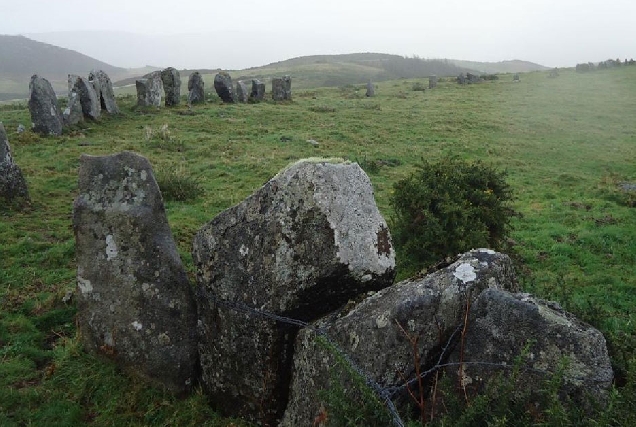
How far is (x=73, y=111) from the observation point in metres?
22.5

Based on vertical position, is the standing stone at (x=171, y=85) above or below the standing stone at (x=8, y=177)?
above

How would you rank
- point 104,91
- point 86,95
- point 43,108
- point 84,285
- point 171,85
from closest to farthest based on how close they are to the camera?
point 84,285 → point 43,108 → point 86,95 → point 104,91 → point 171,85

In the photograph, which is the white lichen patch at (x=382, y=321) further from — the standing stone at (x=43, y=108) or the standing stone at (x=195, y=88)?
the standing stone at (x=195, y=88)

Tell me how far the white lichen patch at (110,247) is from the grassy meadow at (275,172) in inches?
56.1

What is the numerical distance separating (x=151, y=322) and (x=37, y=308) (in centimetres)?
298

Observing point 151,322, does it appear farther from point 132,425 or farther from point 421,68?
point 421,68

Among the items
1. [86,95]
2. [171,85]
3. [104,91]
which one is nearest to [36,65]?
→ [171,85]

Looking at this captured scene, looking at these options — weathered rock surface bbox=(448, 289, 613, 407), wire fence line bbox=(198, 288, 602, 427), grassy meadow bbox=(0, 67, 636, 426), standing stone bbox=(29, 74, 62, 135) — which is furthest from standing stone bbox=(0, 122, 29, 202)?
weathered rock surface bbox=(448, 289, 613, 407)

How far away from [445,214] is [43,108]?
1763 centimetres

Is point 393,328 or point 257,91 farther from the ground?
point 257,91

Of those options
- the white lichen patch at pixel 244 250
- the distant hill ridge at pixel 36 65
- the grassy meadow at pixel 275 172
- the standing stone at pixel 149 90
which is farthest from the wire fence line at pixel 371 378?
the distant hill ridge at pixel 36 65

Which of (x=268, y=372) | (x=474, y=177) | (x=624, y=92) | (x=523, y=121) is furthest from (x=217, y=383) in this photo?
(x=624, y=92)

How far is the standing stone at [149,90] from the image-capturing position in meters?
27.9

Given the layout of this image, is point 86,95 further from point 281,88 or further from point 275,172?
point 281,88
